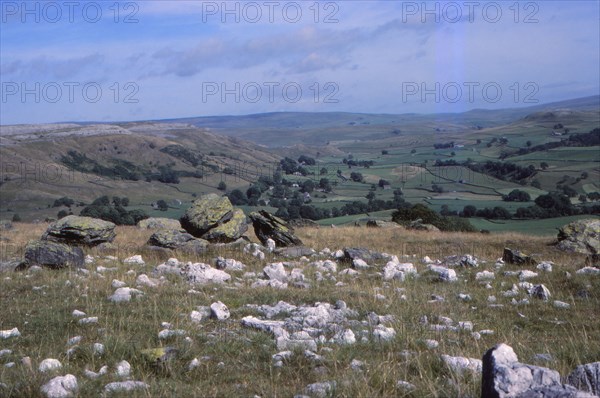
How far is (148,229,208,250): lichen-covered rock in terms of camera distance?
61.2 ft

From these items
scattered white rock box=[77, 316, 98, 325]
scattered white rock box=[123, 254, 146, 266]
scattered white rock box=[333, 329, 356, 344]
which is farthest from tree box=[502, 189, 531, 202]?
scattered white rock box=[77, 316, 98, 325]

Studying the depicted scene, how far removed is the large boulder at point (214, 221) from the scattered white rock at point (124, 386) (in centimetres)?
1575

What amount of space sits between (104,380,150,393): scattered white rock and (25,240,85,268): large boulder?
8.91 m

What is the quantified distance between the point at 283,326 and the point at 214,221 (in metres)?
13.8

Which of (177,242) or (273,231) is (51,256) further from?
(273,231)

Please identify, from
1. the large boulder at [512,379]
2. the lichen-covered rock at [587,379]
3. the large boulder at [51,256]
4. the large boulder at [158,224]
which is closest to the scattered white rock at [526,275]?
the lichen-covered rock at [587,379]

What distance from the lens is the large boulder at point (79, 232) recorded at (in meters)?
19.7

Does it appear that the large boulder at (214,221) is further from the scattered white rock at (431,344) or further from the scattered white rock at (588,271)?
the scattered white rock at (431,344)

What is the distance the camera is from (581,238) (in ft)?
74.7

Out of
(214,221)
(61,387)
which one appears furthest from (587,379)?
(214,221)

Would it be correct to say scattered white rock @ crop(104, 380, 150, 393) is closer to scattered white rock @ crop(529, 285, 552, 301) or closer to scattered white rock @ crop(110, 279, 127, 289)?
scattered white rock @ crop(110, 279, 127, 289)

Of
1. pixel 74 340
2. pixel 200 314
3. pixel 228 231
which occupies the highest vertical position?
pixel 74 340

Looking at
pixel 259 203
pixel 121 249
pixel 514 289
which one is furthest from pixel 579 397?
pixel 259 203

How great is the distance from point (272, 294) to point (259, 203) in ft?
218
